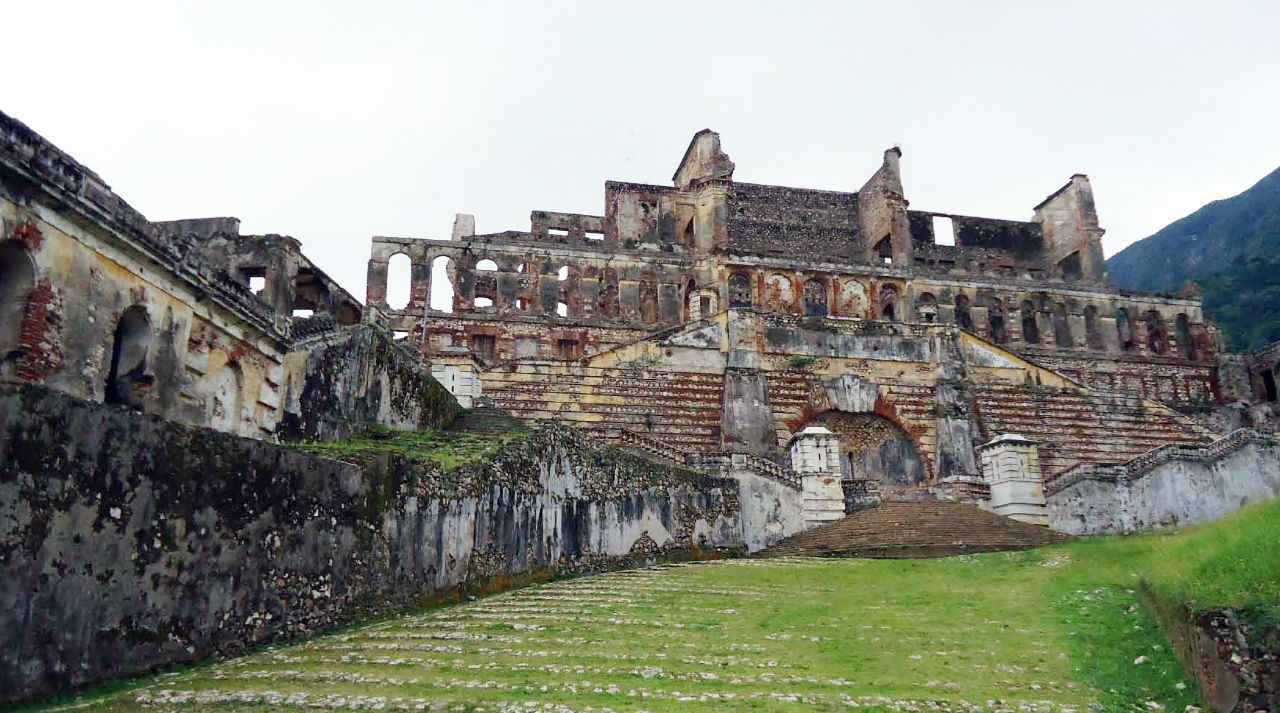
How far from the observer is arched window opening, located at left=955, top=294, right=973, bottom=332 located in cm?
4228

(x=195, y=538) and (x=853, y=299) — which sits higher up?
(x=853, y=299)

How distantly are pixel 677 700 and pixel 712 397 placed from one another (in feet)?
71.1

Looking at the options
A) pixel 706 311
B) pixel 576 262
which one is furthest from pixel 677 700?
pixel 576 262

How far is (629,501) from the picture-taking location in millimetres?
17656

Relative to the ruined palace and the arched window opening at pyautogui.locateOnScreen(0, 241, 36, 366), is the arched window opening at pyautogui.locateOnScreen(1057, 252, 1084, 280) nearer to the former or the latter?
the ruined palace

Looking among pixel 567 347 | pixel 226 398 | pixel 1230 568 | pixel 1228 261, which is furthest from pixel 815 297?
pixel 1228 261

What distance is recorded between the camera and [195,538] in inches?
323

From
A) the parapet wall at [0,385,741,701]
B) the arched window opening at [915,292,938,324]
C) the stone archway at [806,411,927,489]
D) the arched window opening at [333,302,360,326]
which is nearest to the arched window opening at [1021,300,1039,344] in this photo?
the arched window opening at [915,292,938,324]

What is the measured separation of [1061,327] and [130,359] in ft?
129

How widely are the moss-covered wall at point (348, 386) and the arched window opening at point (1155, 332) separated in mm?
35761

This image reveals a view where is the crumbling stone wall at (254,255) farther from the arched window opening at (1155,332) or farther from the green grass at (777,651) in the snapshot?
the arched window opening at (1155,332)

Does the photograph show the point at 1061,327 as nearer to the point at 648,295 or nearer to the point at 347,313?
the point at 648,295

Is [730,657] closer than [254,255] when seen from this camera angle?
Yes

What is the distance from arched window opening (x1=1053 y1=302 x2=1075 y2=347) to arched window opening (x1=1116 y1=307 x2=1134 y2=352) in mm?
2236
